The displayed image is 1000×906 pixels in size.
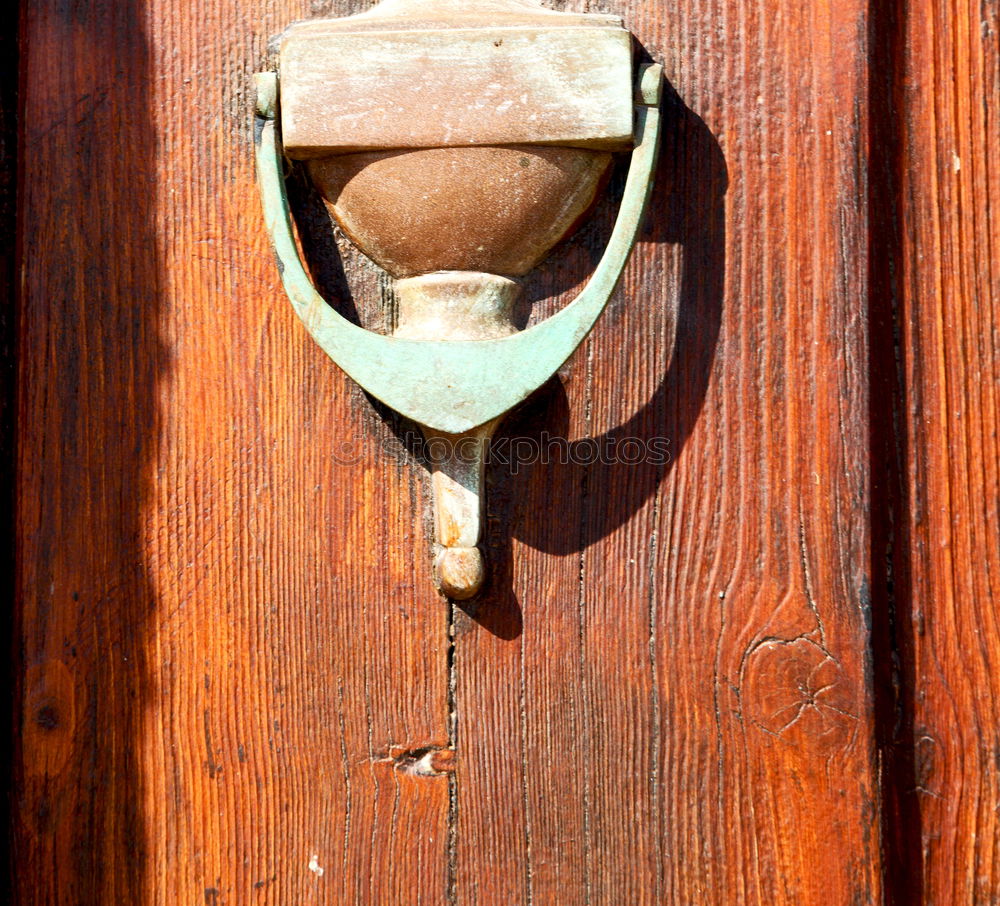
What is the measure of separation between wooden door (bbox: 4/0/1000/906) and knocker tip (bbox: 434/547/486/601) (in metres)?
0.02

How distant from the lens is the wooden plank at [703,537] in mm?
743

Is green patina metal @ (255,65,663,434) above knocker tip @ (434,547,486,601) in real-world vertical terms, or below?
above

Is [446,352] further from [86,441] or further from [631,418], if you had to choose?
[86,441]

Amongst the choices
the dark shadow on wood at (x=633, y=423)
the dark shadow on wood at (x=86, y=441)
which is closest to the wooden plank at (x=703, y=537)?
the dark shadow on wood at (x=633, y=423)

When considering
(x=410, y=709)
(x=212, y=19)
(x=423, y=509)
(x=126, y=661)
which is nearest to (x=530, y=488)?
(x=423, y=509)

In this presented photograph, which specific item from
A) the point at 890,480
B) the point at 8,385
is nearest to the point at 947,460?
the point at 890,480

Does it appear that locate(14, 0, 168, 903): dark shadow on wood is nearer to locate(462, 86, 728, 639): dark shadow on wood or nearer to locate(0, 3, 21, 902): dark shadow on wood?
locate(0, 3, 21, 902): dark shadow on wood

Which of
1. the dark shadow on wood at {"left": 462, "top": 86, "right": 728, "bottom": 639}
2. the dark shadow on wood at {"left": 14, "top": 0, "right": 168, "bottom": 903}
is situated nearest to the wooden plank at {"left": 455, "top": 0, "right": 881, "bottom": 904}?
the dark shadow on wood at {"left": 462, "top": 86, "right": 728, "bottom": 639}

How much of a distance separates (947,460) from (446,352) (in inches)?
15.7

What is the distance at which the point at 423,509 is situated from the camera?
0.77m

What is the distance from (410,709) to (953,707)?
0.42 meters

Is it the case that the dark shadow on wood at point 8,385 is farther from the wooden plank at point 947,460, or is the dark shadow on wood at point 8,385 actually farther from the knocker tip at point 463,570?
the wooden plank at point 947,460

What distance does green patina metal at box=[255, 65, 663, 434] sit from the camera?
2.27 ft

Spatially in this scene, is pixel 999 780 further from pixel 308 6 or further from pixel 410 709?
pixel 308 6
